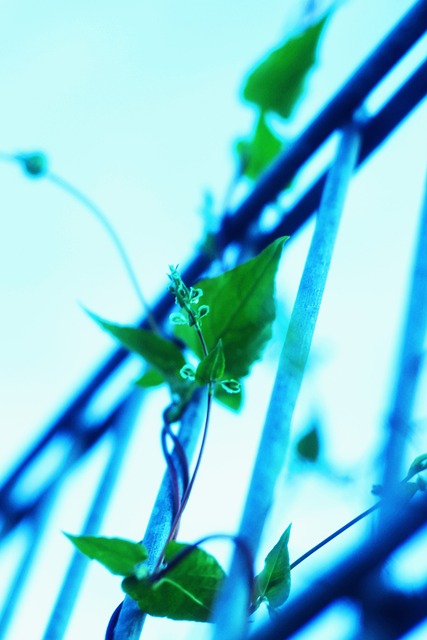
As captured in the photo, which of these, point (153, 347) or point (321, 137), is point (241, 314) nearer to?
point (153, 347)

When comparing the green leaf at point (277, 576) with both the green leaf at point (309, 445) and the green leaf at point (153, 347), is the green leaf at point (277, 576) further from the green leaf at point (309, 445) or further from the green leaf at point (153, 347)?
the green leaf at point (153, 347)

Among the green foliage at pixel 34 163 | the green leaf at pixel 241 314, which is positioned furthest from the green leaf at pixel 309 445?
the green foliage at pixel 34 163

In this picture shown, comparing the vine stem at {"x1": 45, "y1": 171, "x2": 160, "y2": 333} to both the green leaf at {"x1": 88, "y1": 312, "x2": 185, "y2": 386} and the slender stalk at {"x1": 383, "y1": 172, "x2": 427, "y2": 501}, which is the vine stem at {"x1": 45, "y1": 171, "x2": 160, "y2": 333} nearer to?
the green leaf at {"x1": 88, "y1": 312, "x2": 185, "y2": 386}

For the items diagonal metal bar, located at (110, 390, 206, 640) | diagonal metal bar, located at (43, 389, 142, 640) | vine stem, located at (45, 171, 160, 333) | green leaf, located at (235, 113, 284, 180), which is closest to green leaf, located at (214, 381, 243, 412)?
diagonal metal bar, located at (110, 390, 206, 640)

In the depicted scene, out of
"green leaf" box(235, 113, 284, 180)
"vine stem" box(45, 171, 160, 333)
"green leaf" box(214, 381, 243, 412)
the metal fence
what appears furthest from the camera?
"green leaf" box(235, 113, 284, 180)

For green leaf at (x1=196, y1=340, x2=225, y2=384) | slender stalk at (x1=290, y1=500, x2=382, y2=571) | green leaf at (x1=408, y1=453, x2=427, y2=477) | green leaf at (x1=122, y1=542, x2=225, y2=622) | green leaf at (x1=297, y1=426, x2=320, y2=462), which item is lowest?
green leaf at (x1=122, y1=542, x2=225, y2=622)

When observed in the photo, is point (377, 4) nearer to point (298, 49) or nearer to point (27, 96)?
point (298, 49)


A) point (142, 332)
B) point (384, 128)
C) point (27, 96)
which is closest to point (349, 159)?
point (384, 128)

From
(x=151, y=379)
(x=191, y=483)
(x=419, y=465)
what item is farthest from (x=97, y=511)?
(x=419, y=465)
